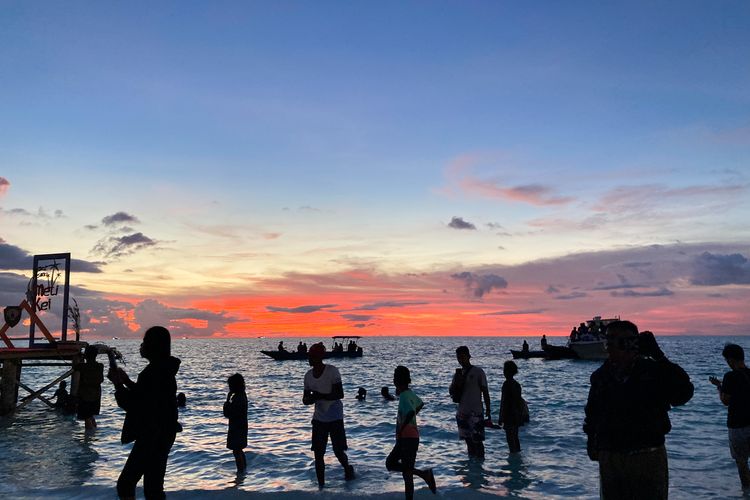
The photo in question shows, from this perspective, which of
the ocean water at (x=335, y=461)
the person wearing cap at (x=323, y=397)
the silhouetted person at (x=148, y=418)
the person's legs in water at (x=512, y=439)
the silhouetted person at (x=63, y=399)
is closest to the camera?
the silhouetted person at (x=148, y=418)

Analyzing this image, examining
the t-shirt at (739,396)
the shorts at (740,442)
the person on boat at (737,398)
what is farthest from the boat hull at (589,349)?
the t-shirt at (739,396)

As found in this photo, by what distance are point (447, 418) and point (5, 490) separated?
16.3 metres

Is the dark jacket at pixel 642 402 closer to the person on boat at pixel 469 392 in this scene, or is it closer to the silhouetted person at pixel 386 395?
the person on boat at pixel 469 392

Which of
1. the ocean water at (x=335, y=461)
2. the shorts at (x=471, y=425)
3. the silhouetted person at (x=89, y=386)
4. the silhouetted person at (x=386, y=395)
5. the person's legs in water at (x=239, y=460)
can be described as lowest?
the silhouetted person at (x=386, y=395)

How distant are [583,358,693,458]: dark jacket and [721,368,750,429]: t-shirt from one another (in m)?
4.86

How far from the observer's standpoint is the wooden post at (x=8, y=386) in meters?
24.0

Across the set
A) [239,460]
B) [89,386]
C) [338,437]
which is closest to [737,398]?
[338,437]

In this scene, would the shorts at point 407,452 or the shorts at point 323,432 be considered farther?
the shorts at point 323,432

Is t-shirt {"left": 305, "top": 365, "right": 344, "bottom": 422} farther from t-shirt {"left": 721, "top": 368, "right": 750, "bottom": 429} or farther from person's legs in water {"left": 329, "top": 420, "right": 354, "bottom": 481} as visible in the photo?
t-shirt {"left": 721, "top": 368, "right": 750, "bottom": 429}

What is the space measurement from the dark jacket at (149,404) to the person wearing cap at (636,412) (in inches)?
168

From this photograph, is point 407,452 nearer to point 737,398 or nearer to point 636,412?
point 636,412

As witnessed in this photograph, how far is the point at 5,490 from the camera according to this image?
10.3 metres

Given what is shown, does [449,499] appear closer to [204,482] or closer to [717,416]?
[204,482]

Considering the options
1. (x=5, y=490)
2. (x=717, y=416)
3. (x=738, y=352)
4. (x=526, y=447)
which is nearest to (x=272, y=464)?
(x=5, y=490)
